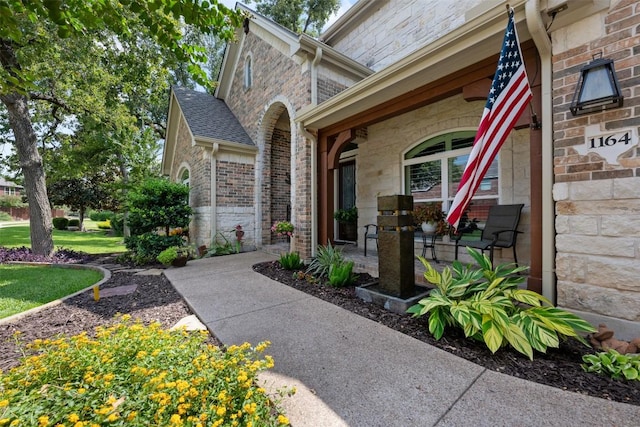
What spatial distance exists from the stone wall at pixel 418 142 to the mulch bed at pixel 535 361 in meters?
2.33

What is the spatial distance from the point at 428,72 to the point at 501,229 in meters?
2.45

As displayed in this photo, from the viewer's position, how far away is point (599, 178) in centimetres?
227

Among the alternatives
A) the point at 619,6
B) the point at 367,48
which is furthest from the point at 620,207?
the point at 367,48

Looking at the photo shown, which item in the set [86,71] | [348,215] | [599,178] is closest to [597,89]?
[599,178]

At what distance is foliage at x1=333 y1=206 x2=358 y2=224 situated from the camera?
6750 mm

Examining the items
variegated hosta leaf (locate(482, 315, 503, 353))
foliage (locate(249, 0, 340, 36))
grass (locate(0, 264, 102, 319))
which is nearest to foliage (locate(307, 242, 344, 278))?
variegated hosta leaf (locate(482, 315, 503, 353))

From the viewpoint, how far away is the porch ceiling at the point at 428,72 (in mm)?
2703

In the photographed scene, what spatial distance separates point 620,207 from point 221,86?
1085cm

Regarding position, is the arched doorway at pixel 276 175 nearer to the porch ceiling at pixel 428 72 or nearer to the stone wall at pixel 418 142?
the stone wall at pixel 418 142

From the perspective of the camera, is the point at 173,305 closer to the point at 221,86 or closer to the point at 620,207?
the point at 620,207

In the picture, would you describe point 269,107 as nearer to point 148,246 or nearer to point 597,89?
point 148,246

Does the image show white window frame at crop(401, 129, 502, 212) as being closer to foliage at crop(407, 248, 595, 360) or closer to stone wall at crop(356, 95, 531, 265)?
stone wall at crop(356, 95, 531, 265)

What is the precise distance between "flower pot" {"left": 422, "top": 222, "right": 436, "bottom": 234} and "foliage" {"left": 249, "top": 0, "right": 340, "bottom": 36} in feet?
40.9

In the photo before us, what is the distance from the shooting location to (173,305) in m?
3.49
